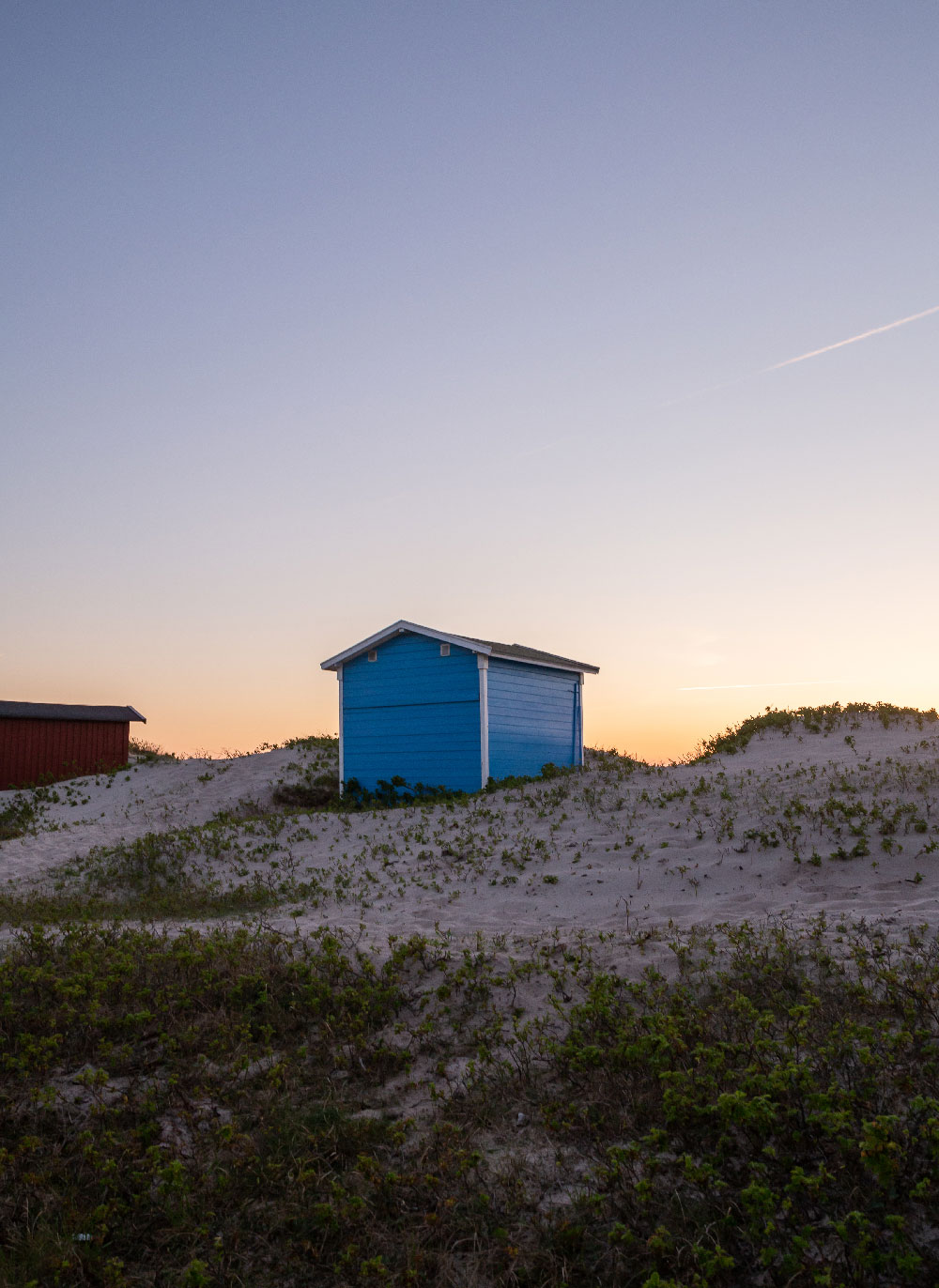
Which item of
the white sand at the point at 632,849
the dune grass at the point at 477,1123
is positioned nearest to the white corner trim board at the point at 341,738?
the white sand at the point at 632,849

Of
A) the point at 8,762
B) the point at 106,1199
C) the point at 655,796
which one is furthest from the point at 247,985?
the point at 8,762

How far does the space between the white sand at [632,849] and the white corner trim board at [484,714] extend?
5.56 feet

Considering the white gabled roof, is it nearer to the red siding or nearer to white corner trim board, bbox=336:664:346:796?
white corner trim board, bbox=336:664:346:796

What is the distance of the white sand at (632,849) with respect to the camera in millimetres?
9609

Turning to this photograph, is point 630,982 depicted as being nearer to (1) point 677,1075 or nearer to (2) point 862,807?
(1) point 677,1075

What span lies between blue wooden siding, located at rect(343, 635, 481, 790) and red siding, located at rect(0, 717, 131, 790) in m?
12.2

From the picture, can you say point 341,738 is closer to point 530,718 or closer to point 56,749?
point 530,718

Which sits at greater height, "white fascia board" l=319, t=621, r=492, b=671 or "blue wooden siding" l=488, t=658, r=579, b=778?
"white fascia board" l=319, t=621, r=492, b=671

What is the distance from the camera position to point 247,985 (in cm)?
714

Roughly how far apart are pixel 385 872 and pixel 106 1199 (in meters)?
8.27

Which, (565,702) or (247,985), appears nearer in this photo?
(247,985)

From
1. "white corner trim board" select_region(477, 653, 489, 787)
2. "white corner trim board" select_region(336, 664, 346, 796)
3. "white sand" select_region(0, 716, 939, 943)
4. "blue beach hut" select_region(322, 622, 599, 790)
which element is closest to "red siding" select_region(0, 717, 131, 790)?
"white sand" select_region(0, 716, 939, 943)

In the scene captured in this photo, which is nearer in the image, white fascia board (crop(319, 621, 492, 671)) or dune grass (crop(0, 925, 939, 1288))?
dune grass (crop(0, 925, 939, 1288))

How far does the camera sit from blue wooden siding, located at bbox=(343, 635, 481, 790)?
20750 mm
